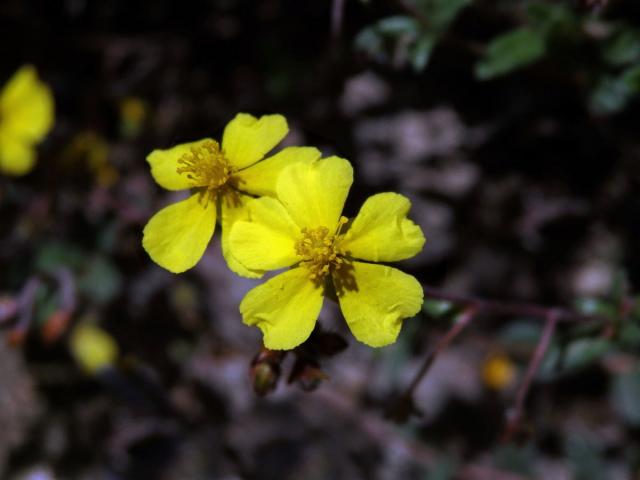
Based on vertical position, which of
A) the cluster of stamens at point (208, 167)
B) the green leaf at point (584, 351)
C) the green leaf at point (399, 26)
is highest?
the green leaf at point (399, 26)

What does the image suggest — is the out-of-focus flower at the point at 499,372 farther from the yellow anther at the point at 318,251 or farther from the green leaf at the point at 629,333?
the yellow anther at the point at 318,251

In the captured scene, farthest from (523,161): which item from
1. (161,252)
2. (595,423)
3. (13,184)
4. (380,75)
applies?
(13,184)

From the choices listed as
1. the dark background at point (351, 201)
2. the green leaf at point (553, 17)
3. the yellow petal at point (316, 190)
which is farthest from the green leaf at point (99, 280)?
the green leaf at point (553, 17)

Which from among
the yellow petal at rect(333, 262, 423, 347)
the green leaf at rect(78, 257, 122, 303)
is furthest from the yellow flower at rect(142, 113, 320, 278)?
the green leaf at rect(78, 257, 122, 303)

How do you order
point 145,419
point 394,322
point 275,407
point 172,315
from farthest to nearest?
point 172,315 → point 275,407 → point 145,419 → point 394,322

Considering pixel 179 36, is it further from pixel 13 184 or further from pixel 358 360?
pixel 358 360

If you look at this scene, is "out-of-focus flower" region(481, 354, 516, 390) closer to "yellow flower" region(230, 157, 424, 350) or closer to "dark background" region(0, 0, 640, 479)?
"dark background" region(0, 0, 640, 479)
